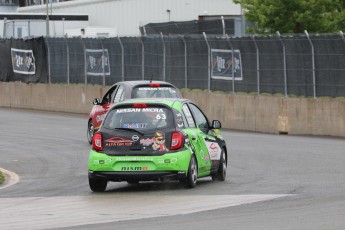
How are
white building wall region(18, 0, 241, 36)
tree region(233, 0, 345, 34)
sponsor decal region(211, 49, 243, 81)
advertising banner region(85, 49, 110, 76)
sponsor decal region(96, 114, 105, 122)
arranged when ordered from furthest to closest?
1. white building wall region(18, 0, 241, 36)
2. tree region(233, 0, 345, 34)
3. advertising banner region(85, 49, 110, 76)
4. sponsor decal region(211, 49, 243, 81)
5. sponsor decal region(96, 114, 105, 122)

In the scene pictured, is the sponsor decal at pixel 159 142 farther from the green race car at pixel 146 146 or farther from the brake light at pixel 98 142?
the brake light at pixel 98 142

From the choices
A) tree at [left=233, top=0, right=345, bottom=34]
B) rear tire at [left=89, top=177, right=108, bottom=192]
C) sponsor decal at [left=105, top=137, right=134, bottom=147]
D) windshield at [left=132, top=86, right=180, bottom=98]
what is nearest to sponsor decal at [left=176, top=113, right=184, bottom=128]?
sponsor decal at [left=105, top=137, right=134, bottom=147]

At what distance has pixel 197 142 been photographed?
55.1 ft

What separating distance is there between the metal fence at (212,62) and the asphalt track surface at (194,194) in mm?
3736

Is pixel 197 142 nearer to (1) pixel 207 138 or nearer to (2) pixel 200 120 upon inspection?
(1) pixel 207 138

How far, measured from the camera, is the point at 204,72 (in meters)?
34.7

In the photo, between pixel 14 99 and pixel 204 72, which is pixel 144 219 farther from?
pixel 14 99

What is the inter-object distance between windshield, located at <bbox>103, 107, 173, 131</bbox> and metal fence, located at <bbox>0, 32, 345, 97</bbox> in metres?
13.3

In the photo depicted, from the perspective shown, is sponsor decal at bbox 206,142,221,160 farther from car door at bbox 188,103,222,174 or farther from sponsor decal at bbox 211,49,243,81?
sponsor decal at bbox 211,49,243,81

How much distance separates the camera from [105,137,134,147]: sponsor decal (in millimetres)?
16234

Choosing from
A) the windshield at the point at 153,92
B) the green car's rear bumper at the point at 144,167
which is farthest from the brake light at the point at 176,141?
the windshield at the point at 153,92

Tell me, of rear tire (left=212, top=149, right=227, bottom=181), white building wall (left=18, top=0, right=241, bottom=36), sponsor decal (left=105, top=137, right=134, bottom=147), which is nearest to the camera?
sponsor decal (left=105, top=137, right=134, bottom=147)

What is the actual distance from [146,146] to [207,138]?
1491 mm

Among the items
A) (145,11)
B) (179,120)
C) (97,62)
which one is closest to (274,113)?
(97,62)
